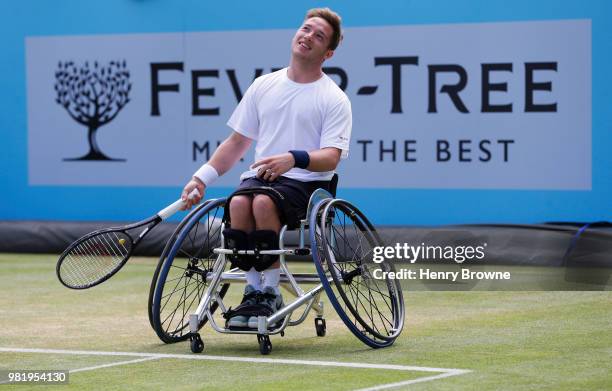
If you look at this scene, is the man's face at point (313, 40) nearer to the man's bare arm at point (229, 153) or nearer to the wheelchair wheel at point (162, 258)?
the man's bare arm at point (229, 153)

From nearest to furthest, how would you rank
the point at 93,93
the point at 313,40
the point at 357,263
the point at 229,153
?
the point at 357,263, the point at 313,40, the point at 229,153, the point at 93,93

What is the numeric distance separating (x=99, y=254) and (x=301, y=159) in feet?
3.71

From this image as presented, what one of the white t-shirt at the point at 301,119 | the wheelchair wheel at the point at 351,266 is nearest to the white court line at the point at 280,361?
the wheelchair wheel at the point at 351,266

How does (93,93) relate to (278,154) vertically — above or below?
above

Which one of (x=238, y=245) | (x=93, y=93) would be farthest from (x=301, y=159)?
(x=93, y=93)

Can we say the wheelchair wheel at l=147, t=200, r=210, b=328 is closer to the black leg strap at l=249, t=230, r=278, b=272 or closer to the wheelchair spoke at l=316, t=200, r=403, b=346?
the black leg strap at l=249, t=230, r=278, b=272

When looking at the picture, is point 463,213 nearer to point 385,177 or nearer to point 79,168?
point 385,177

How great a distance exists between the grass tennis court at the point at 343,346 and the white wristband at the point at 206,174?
77 cm

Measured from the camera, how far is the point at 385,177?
10.3 metres

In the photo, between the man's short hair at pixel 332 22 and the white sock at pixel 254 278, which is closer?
the white sock at pixel 254 278

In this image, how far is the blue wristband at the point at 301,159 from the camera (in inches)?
218

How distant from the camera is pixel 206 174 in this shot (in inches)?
233

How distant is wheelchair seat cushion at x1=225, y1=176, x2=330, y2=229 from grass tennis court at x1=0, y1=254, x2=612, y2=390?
1.99 feet

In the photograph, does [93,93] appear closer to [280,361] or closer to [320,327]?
[320,327]
